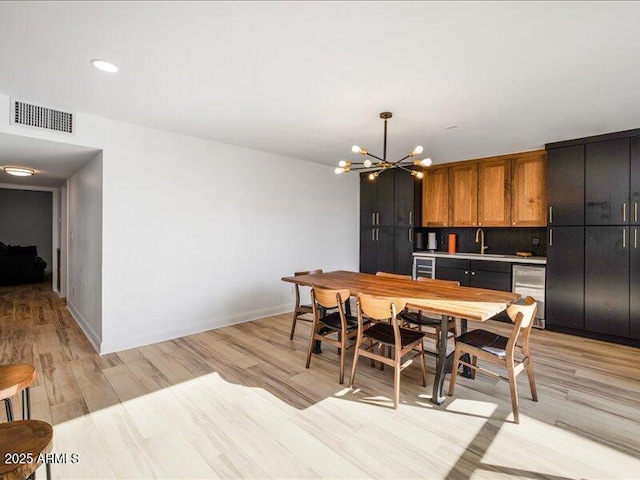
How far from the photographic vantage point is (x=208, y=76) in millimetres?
2416

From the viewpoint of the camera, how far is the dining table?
7.25 ft

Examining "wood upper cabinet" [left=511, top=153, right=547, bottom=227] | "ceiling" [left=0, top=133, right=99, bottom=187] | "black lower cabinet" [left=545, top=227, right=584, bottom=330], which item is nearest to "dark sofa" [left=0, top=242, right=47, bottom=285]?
"ceiling" [left=0, top=133, right=99, bottom=187]

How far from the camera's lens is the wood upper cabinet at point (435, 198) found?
532 cm

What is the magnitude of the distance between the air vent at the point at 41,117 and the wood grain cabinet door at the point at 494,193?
17.4 ft

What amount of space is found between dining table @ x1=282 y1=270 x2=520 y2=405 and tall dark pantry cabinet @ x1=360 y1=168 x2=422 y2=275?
2022 mm

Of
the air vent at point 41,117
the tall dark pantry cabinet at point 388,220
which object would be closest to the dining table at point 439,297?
the tall dark pantry cabinet at point 388,220

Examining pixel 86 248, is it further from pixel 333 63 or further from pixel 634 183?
pixel 634 183

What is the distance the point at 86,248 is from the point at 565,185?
6181 mm

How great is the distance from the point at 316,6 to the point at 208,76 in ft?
3.68

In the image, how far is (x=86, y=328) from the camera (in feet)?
13.0

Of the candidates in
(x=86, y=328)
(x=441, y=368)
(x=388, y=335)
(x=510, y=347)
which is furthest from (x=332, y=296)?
(x=86, y=328)

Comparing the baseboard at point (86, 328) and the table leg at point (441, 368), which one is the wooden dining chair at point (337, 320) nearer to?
the table leg at point (441, 368)

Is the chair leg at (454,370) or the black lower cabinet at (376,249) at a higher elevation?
the black lower cabinet at (376,249)

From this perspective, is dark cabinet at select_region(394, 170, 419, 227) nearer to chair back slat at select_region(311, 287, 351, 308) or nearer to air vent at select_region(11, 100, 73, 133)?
chair back slat at select_region(311, 287, 351, 308)
